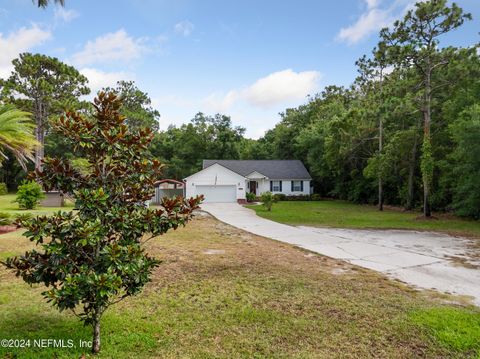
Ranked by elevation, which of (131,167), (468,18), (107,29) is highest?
(468,18)

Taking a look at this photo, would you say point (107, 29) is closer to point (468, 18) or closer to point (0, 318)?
point (0, 318)

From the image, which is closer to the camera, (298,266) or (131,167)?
(131,167)

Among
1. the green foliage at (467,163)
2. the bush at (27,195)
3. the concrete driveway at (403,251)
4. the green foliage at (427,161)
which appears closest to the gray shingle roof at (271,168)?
the green foliage at (427,161)

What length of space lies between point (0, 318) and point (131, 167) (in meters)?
2.98

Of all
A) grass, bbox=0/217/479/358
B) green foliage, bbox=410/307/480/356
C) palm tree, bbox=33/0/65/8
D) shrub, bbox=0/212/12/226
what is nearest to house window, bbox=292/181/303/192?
shrub, bbox=0/212/12/226

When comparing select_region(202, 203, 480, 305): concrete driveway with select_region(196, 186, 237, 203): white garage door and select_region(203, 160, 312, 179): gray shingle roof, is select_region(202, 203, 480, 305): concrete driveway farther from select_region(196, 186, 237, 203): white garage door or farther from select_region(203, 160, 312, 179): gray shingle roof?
select_region(203, 160, 312, 179): gray shingle roof

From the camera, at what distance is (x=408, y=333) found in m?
4.01

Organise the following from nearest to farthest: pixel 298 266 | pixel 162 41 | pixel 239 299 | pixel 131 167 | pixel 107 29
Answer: pixel 131 167
pixel 239 299
pixel 298 266
pixel 107 29
pixel 162 41

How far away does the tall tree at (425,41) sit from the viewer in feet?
50.8

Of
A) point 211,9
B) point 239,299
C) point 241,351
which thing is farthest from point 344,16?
point 241,351

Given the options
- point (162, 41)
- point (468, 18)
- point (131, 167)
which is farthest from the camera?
point (468, 18)

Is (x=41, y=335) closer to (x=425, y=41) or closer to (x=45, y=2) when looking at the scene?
(x=45, y=2)

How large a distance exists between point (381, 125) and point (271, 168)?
1414 cm

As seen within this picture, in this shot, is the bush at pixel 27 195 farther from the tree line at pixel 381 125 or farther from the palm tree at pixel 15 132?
the palm tree at pixel 15 132
